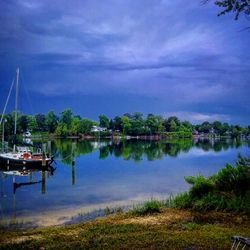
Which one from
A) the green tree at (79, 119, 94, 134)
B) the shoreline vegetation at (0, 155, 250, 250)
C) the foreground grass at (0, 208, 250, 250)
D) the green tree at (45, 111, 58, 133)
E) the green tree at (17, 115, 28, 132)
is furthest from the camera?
the green tree at (79, 119, 94, 134)

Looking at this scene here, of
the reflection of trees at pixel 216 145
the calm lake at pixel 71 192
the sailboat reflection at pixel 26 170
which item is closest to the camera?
the calm lake at pixel 71 192

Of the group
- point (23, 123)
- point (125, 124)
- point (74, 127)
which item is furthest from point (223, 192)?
point (125, 124)

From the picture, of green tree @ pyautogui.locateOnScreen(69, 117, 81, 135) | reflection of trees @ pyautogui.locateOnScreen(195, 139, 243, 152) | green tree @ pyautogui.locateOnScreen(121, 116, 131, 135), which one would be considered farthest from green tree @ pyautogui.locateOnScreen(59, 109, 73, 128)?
reflection of trees @ pyautogui.locateOnScreen(195, 139, 243, 152)

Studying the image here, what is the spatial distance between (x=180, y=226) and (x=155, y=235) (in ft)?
5.20

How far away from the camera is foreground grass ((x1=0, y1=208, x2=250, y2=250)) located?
962 cm

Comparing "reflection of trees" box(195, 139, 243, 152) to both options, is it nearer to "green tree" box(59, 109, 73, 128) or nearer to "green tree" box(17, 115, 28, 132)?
"green tree" box(59, 109, 73, 128)

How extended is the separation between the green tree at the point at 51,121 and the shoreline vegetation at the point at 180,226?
161727 mm

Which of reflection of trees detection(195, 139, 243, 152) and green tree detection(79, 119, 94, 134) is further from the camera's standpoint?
green tree detection(79, 119, 94, 134)

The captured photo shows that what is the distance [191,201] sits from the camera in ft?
50.2

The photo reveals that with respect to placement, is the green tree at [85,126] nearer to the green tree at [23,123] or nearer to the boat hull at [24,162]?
the green tree at [23,123]

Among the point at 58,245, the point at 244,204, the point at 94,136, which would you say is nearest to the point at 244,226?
the point at 244,204

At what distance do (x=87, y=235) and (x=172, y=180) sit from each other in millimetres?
28149

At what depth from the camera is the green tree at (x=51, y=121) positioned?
17396 centimetres

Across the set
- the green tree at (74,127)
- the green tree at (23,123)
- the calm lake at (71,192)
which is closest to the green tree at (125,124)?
the green tree at (74,127)
